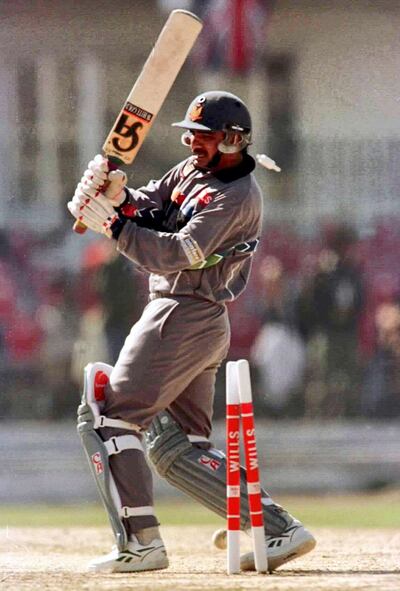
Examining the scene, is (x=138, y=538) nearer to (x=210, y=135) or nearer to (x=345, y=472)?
(x=210, y=135)

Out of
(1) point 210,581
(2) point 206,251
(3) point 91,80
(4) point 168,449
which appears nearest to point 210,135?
(2) point 206,251

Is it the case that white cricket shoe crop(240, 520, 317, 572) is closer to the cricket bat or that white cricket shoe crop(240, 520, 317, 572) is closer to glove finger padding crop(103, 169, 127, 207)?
glove finger padding crop(103, 169, 127, 207)

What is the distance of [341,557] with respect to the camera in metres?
6.58

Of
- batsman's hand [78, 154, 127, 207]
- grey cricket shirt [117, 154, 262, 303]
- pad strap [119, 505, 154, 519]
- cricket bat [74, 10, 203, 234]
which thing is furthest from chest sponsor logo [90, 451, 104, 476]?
cricket bat [74, 10, 203, 234]

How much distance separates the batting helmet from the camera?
5.72 metres

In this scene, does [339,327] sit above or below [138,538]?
above

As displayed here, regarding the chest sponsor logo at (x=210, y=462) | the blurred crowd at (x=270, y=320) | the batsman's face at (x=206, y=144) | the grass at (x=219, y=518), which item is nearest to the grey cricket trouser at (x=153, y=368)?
the chest sponsor logo at (x=210, y=462)

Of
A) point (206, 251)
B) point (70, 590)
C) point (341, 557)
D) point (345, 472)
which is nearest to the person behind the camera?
point (70, 590)

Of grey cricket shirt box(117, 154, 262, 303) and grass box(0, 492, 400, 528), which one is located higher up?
grey cricket shirt box(117, 154, 262, 303)

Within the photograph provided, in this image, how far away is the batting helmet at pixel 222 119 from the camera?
5719 mm

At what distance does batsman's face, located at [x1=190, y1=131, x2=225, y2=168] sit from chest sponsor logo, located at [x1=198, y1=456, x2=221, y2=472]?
100 cm

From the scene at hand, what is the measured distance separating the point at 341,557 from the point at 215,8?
4380mm

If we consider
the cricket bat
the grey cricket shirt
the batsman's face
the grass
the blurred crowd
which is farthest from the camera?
the blurred crowd

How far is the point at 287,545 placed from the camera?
18.7 ft
